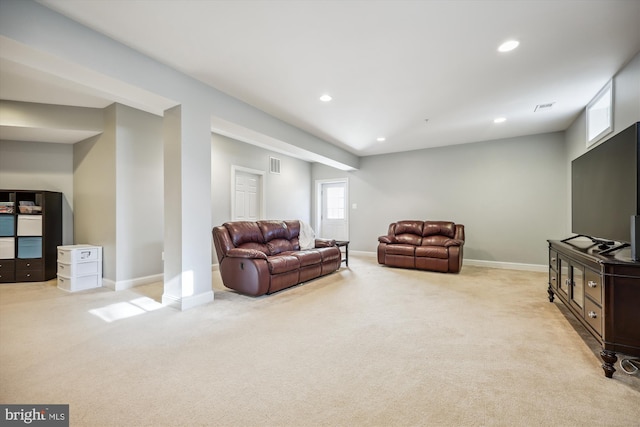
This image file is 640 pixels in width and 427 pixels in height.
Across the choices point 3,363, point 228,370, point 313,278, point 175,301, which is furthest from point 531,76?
point 3,363

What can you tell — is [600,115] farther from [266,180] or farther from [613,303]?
[266,180]

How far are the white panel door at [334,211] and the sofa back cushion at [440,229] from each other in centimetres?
230

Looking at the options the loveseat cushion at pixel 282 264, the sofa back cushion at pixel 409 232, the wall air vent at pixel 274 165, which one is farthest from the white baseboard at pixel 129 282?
the sofa back cushion at pixel 409 232

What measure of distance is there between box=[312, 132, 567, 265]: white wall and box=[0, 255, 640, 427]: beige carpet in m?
2.57

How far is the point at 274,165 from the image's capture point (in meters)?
7.06

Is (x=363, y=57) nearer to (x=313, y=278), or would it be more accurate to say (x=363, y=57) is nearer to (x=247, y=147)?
(x=313, y=278)

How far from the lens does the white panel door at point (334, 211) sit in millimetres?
7957

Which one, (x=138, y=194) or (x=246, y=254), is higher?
(x=138, y=194)

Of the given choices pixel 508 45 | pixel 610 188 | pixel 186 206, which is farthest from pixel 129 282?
pixel 610 188

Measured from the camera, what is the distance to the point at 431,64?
3.02m

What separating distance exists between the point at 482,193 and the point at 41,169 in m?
8.16

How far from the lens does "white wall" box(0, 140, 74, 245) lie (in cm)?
482

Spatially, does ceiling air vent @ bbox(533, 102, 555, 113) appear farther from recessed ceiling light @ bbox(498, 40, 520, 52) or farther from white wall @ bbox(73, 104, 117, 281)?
white wall @ bbox(73, 104, 117, 281)

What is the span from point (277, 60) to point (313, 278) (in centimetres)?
315
